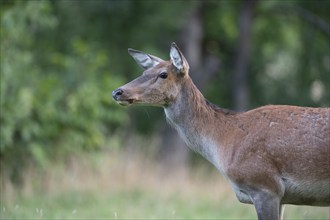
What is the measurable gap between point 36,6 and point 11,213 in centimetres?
493

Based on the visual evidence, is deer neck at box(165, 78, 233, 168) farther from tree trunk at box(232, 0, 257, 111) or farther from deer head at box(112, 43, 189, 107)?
tree trunk at box(232, 0, 257, 111)


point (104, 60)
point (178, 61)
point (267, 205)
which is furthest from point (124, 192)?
point (267, 205)

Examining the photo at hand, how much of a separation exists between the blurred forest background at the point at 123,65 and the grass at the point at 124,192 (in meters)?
0.31

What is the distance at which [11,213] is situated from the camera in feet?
32.8

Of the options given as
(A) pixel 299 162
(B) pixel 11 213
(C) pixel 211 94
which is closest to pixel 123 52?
(C) pixel 211 94

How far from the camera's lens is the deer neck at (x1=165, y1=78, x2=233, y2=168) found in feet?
26.5

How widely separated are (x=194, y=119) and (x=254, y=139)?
811mm

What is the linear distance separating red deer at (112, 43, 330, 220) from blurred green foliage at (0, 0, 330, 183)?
20.1 feet

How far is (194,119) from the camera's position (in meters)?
8.14

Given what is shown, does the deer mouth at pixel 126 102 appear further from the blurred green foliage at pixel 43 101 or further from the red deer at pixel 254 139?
the blurred green foliage at pixel 43 101

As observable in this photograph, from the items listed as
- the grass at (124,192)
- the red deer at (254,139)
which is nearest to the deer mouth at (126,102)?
the red deer at (254,139)

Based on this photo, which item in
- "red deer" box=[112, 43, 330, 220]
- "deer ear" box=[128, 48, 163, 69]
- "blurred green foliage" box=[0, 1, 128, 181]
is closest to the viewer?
"red deer" box=[112, 43, 330, 220]

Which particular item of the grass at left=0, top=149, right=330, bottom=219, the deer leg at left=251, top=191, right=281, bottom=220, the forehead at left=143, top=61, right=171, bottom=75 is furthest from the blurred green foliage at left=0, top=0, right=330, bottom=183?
the deer leg at left=251, top=191, right=281, bottom=220

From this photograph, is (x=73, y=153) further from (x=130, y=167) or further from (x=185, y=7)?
(x=185, y=7)
